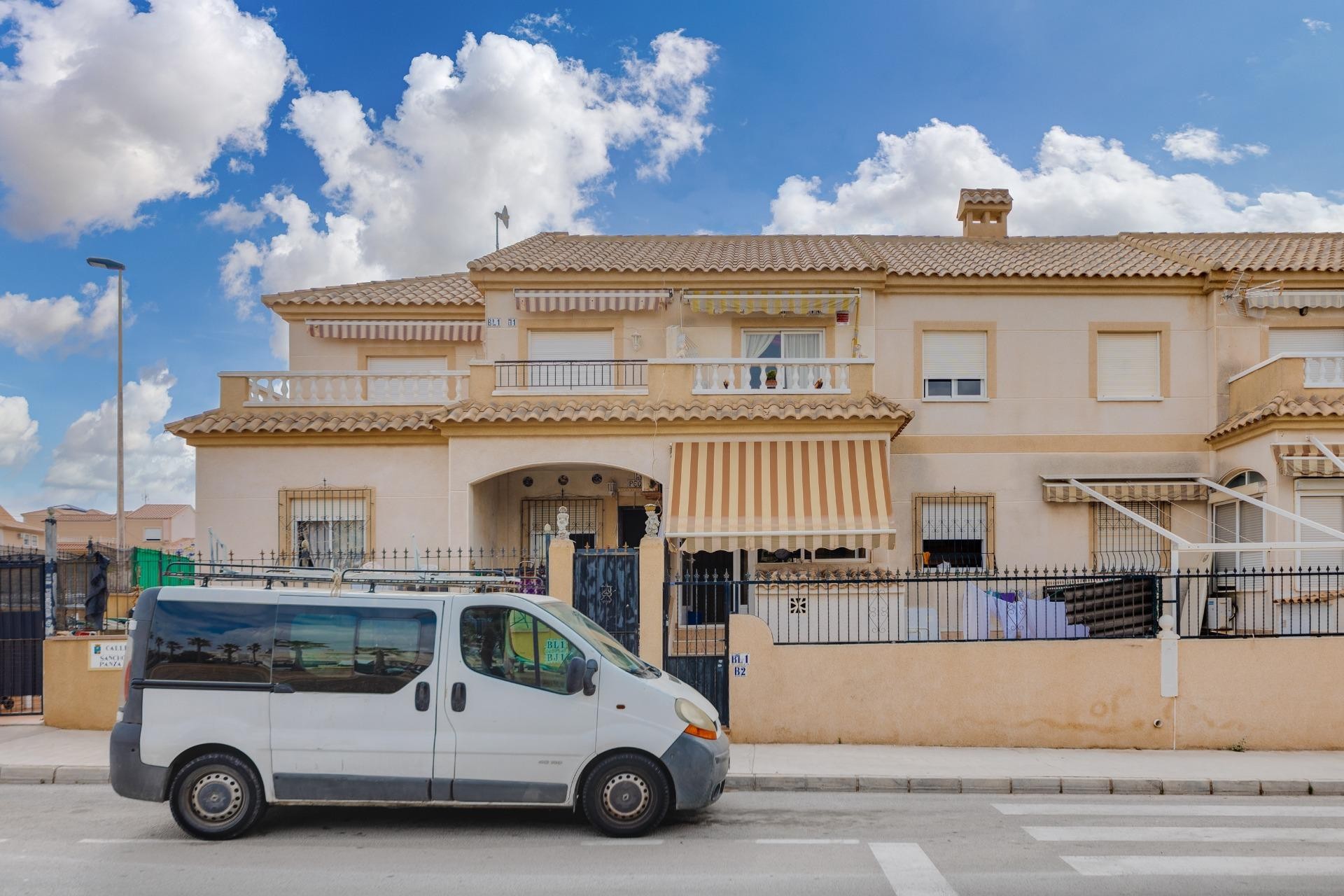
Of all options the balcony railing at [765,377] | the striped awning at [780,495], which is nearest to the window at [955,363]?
the balcony railing at [765,377]

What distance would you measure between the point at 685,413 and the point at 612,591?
5382 millimetres

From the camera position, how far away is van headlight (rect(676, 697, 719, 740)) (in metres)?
8.84

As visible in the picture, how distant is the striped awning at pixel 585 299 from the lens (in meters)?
A: 20.5

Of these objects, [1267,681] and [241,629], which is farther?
[1267,681]

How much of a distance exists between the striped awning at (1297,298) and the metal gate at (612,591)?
13.8 metres

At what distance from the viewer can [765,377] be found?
1894 cm

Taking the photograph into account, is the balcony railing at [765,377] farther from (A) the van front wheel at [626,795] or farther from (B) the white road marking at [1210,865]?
(B) the white road marking at [1210,865]

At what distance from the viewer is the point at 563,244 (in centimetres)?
2381

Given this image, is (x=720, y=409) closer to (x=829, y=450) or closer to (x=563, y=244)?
(x=829, y=450)

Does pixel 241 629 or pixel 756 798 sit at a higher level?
pixel 241 629

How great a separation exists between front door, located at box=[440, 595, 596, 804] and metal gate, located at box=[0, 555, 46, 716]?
8588mm

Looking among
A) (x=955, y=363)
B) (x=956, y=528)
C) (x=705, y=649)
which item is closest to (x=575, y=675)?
(x=705, y=649)

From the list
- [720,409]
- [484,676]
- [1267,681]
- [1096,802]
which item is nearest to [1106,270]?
[720,409]

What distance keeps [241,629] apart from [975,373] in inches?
601
